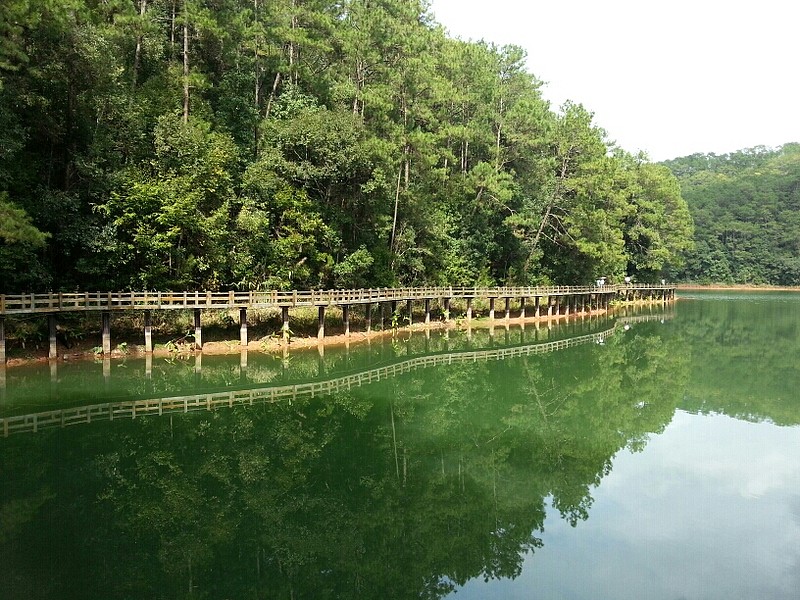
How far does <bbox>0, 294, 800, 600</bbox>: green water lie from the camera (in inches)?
343

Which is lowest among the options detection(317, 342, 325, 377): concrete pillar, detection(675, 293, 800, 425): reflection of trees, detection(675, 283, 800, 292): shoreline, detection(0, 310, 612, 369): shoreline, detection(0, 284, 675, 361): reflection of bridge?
detection(675, 293, 800, 425): reflection of trees

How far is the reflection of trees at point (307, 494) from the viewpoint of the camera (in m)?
8.68

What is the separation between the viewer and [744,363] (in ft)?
94.7

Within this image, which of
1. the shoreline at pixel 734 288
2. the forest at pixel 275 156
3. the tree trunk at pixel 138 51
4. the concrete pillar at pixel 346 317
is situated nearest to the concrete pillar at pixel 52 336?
the forest at pixel 275 156

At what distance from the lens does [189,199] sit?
2638 cm

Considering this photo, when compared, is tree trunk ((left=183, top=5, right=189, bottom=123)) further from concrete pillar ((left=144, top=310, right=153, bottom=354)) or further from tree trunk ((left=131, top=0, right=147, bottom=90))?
concrete pillar ((left=144, top=310, right=153, bottom=354))

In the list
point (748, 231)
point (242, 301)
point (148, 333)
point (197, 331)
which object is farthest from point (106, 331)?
point (748, 231)

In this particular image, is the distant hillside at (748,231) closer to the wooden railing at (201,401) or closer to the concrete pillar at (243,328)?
the wooden railing at (201,401)

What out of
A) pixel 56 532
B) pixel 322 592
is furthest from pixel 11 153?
pixel 322 592

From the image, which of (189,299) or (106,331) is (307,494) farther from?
(106,331)

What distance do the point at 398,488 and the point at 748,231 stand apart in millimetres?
106635

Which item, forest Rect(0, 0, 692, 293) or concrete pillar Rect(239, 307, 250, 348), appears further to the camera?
concrete pillar Rect(239, 307, 250, 348)

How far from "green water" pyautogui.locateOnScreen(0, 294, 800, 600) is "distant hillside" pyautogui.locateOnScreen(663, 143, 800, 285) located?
283ft

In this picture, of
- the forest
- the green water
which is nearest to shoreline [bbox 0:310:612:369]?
the green water
